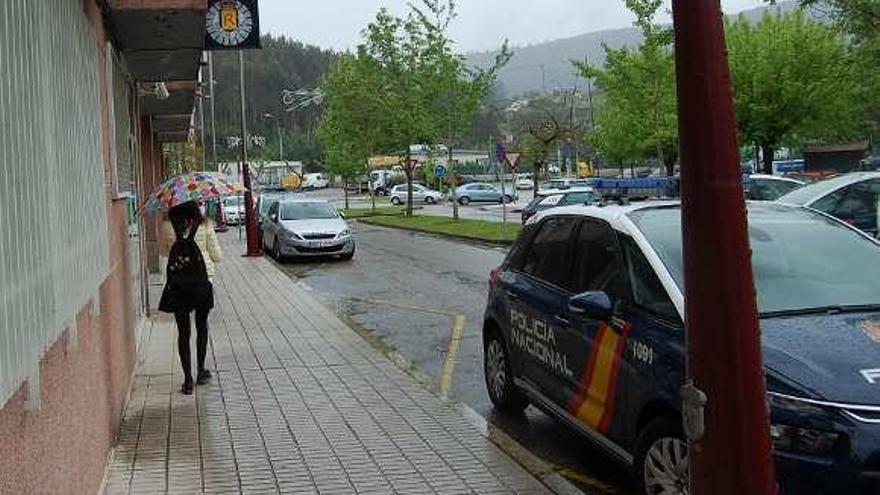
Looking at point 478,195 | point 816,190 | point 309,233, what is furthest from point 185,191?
point 478,195

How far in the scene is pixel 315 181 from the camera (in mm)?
108562

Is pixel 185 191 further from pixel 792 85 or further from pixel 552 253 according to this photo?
pixel 792 85

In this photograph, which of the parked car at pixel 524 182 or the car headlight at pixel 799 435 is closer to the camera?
the car headlight at pixel 799 435

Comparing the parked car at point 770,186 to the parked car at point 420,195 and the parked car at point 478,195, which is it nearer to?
the parked car at point 478,195

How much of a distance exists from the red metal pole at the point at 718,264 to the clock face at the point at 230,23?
10.4 m

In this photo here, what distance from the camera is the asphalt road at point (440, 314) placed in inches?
259

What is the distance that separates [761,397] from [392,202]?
6516cm

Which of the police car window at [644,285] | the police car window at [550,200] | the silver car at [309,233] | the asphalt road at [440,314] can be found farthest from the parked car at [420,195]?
the police car window at [644,285]

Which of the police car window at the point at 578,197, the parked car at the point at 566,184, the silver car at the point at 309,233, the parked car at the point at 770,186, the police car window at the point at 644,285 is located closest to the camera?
the police car window at the point at 644,285

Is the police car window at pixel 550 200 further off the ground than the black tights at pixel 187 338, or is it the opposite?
the police car window at pixel 550 200

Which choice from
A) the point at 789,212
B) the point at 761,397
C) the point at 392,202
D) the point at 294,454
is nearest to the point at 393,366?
the point at 294,454

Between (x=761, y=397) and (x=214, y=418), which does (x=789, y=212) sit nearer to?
(x=761, y=397)

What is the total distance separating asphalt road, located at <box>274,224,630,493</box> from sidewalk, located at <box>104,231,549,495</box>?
0.44 m

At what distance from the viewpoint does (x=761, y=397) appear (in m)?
2.88
